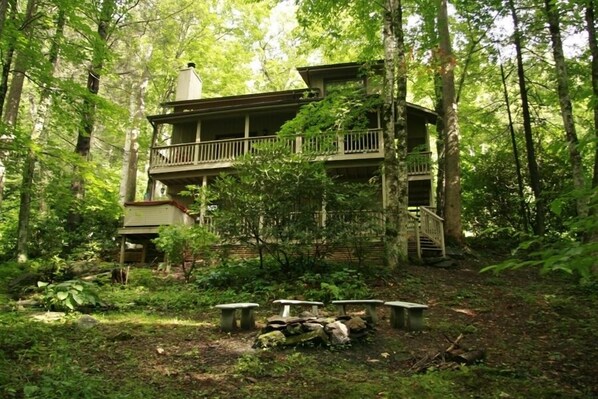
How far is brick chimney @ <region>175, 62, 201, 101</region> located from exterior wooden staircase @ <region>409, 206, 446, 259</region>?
41.8 ft

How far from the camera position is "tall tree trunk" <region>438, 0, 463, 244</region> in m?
13.4

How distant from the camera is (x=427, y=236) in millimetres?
12852

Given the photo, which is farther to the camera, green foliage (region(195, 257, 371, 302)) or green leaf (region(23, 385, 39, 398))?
green foliage (region(195, 257, 371, 302))

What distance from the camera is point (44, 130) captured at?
50.8ft

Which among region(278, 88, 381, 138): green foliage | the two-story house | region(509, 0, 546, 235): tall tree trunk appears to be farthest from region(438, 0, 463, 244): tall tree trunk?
region(278, 88, 381, 138): green foliage

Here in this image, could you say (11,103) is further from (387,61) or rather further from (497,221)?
(497,221)

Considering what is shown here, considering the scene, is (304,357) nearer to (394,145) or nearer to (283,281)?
(283,281)

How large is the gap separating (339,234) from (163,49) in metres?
18.5

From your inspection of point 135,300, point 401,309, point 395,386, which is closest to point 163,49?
point 135,300

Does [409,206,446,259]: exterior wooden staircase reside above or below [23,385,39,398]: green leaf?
above

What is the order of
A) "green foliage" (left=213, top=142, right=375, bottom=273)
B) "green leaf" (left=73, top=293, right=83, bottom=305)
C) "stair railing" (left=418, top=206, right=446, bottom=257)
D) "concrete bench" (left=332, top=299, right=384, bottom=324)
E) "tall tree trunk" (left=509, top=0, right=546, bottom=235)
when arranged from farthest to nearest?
"tall tree trunk" (left=509, top=0, right=546, bottom=235)
"stair railing" (left=418, top=206, right=446, bottom=257)
"green foliage" (left=213, top=142, right=375, bottom=273)
"green leaf" (left=73, top=293, right=83, bottom=305)
"concrete bench" (left=332, top=299, right=384, bottom=324)

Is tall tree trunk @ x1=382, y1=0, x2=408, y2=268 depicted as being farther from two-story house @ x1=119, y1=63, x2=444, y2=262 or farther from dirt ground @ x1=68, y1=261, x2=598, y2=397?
dirt ground @ x1=68, y1=261, x2=598, y2=397

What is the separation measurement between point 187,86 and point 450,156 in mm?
12963

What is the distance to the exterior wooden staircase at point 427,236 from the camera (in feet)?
38.9
